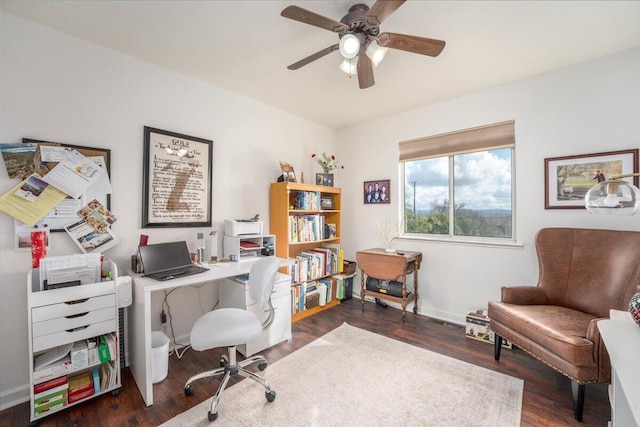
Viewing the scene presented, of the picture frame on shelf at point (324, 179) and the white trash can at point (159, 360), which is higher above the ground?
the picture frame on shelf at point (324, 179)

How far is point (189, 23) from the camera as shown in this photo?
5.95ft

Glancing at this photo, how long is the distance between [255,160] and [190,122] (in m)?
0.76

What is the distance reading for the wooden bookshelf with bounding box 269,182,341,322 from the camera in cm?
306

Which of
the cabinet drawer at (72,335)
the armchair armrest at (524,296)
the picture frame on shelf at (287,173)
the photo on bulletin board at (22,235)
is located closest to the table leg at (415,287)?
the armchair armrest at (524,296)

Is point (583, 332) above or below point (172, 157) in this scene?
below

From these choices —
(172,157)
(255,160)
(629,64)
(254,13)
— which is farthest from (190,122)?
(629,64)

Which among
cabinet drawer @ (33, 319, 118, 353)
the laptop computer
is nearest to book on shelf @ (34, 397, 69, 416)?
cabinet drawer @ (33, 319, 118, 353)

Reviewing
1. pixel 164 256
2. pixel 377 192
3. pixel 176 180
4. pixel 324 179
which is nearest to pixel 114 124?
pixel 176 180

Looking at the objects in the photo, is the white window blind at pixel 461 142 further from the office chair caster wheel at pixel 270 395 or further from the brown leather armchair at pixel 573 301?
the office chair caster wheel at pixel 270 395

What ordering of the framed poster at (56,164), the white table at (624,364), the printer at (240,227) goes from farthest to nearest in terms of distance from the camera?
the printer at (240,227) < the framed poster at (56,164) < the white table at (624,364)

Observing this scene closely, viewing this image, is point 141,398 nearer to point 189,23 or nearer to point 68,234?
point 68,234

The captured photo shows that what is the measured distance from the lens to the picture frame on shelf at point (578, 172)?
7.12 ft

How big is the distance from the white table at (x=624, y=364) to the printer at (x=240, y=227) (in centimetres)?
249

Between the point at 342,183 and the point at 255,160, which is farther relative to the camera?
the point at 342,183
